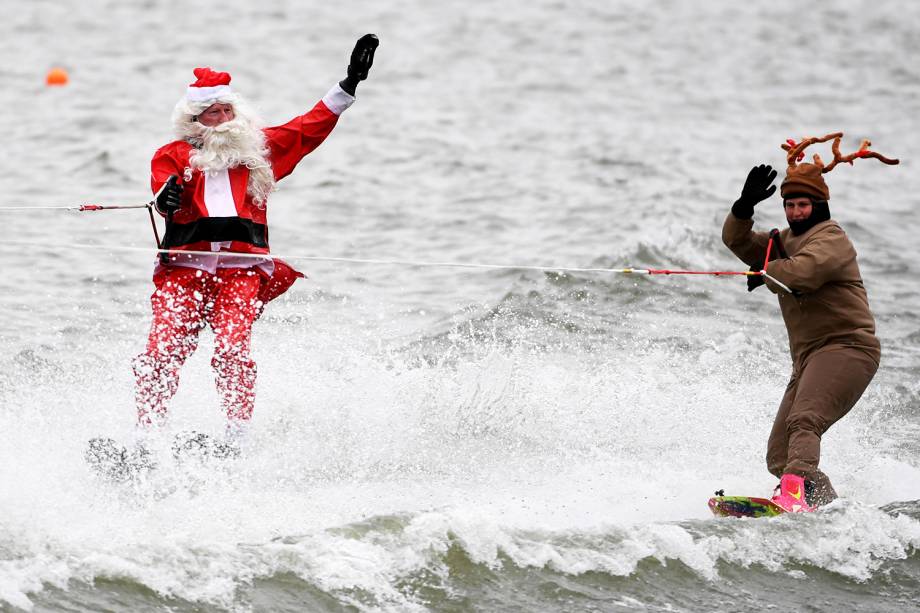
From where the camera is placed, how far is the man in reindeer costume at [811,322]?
6340mm

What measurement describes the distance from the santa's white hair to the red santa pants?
48 cm

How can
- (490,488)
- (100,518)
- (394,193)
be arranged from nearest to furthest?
(100,518) → (490,488) → (394,193)

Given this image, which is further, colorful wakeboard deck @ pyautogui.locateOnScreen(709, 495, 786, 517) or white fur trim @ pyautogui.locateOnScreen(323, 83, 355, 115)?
white fur trim @ pyautogui.locateOnScreen(323, 83, 355, 115)

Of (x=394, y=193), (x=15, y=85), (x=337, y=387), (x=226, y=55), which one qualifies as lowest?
(x=337, y=387)

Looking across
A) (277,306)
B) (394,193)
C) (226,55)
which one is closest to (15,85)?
(226,55)

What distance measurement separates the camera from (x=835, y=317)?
6523 mm

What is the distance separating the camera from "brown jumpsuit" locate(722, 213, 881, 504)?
6.35m

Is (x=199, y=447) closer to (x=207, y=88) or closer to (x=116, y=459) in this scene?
(x=116, y=459)

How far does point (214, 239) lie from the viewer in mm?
6422

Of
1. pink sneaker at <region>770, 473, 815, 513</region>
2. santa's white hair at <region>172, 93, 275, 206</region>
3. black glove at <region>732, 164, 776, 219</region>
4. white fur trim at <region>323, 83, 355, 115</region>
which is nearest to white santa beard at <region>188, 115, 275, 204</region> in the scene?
santa's white hair at <region>172, 93, 275, 206</region>

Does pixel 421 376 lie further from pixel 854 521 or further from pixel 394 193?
pixel 394 193

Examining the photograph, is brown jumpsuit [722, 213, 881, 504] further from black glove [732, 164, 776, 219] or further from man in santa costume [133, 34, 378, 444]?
man in santa costume [133, 34, 378, 444]

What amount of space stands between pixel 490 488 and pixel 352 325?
3.51 meters

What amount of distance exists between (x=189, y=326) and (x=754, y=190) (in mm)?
2928
